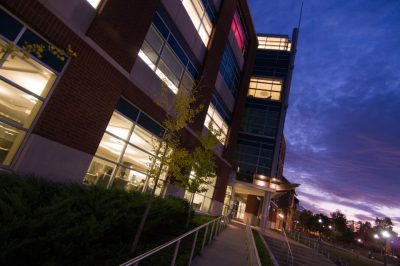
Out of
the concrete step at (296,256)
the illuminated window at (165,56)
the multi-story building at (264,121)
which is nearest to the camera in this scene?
the illuminated window at (165,56)

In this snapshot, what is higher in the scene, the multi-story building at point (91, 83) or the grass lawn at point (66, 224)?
the multi-story building at point (91, 83)

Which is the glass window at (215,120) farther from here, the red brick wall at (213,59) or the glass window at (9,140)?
the glass window at (9,140)

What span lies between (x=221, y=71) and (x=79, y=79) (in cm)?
1569

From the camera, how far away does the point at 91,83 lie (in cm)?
934

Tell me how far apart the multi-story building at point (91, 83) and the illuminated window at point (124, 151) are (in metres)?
0.05

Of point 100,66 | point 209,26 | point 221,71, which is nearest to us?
point 100,66

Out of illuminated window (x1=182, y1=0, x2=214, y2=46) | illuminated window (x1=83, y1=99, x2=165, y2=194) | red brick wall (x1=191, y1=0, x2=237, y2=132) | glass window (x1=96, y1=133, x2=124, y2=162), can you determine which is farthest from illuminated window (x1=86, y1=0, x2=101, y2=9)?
red brick wall (x1=191, y1=0, x2=237, y2=132)

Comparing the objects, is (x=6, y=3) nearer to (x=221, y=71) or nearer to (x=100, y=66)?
(x=100, y=66)

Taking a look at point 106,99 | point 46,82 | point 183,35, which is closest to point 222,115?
point 183,35

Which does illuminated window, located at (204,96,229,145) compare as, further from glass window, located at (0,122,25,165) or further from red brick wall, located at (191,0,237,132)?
glass window, located at (0,122,25,165)

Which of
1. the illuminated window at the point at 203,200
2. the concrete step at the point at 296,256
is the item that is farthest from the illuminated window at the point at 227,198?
the concrete step at the point at 296,256

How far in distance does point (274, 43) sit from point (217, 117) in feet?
77.3

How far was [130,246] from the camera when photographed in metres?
7.62

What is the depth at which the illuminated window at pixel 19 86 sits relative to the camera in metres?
7.26
